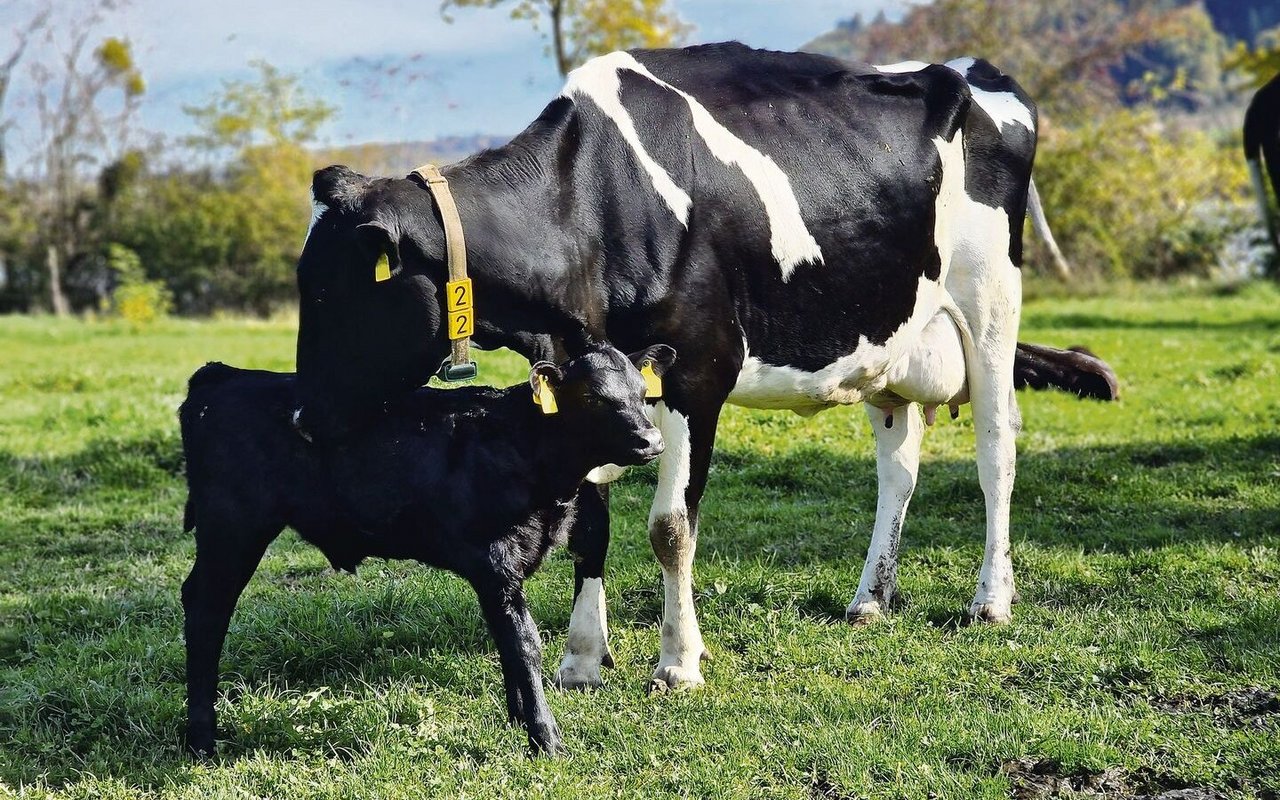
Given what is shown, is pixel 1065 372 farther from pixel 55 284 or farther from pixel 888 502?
pixel 55 284

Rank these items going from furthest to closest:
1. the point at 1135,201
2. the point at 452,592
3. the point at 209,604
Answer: the point at 1135,201 → the point at 452,592 → the point at 209,604

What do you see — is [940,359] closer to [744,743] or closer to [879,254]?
[879,254]

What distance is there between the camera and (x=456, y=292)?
4512mm

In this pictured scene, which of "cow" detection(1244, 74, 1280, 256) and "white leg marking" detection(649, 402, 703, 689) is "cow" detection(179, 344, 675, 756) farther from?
"cow" detection(1244, 74, 1280, 256)

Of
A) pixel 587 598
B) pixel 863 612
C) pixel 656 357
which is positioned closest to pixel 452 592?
pixel 587 598

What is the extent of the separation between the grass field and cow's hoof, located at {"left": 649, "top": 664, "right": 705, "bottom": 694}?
3.2 inches

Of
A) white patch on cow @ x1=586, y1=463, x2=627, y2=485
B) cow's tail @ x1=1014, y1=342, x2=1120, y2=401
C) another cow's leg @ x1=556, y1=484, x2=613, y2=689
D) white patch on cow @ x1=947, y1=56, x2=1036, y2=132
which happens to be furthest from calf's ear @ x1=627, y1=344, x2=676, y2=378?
cow's tail @ x1=1014, y1=342, x2=1120, y2=401

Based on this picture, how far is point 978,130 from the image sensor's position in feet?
20.8

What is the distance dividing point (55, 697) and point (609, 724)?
88.6 inches

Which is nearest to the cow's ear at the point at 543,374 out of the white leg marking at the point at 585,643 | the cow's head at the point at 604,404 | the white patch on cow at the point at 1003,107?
the cow's head at the point at 604,404

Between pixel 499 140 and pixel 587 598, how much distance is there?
1965 centimetres

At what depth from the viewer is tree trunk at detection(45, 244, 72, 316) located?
36.2m

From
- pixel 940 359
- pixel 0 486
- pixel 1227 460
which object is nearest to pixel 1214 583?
pixel 940 359

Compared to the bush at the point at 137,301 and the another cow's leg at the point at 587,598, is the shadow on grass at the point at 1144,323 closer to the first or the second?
the another cow's leg at the point at 587,598
